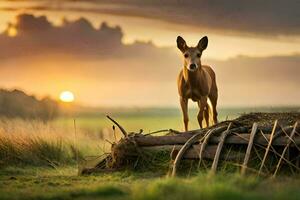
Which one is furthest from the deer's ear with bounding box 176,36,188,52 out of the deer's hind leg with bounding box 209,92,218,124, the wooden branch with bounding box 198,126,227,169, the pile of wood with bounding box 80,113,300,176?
the wooden branch with bounding box 198,126,227,169

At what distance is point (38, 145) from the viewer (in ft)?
63.7

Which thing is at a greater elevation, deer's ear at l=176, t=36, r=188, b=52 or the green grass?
deer's ear at l=176, t=36, r=188, b=52

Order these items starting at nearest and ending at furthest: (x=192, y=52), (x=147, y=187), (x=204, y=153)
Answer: (x=147, y=187) < (x=204, y=153) < (x=192, y=52)

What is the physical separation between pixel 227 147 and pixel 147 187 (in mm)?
3393

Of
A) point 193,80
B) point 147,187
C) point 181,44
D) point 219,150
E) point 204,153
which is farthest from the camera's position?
point 193,80

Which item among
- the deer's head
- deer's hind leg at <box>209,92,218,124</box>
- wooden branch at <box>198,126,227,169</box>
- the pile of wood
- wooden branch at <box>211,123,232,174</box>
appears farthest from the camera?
deer's hind leg at <box>209,92,218,124</box>

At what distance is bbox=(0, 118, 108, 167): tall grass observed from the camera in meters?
18.8

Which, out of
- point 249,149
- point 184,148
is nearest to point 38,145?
point 184,148

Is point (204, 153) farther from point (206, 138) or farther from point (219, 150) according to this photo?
point (219, 150)

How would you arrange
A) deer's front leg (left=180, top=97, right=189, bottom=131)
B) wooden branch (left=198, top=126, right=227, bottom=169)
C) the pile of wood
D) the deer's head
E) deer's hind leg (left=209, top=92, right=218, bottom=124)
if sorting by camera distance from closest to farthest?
the pile of wood < wooden branch (left=198, top=126, right=227, bottom=169) < the deer's head < deer's front leg (left=180, top=97, right=189, bottom=131) < deer's hind leg (left=209, top=92, right=218, bottom=124)

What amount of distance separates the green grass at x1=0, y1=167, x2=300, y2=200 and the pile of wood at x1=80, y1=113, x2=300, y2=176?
47 centimetres

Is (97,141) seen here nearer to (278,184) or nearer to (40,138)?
(40,138)

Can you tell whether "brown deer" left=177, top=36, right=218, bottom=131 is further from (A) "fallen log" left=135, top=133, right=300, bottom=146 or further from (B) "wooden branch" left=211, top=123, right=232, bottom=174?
(B) "wooden branch" left=211, top=123, right=232, bottom=174

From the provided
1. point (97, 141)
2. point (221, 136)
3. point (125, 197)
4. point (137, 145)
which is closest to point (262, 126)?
point (221, 136)
